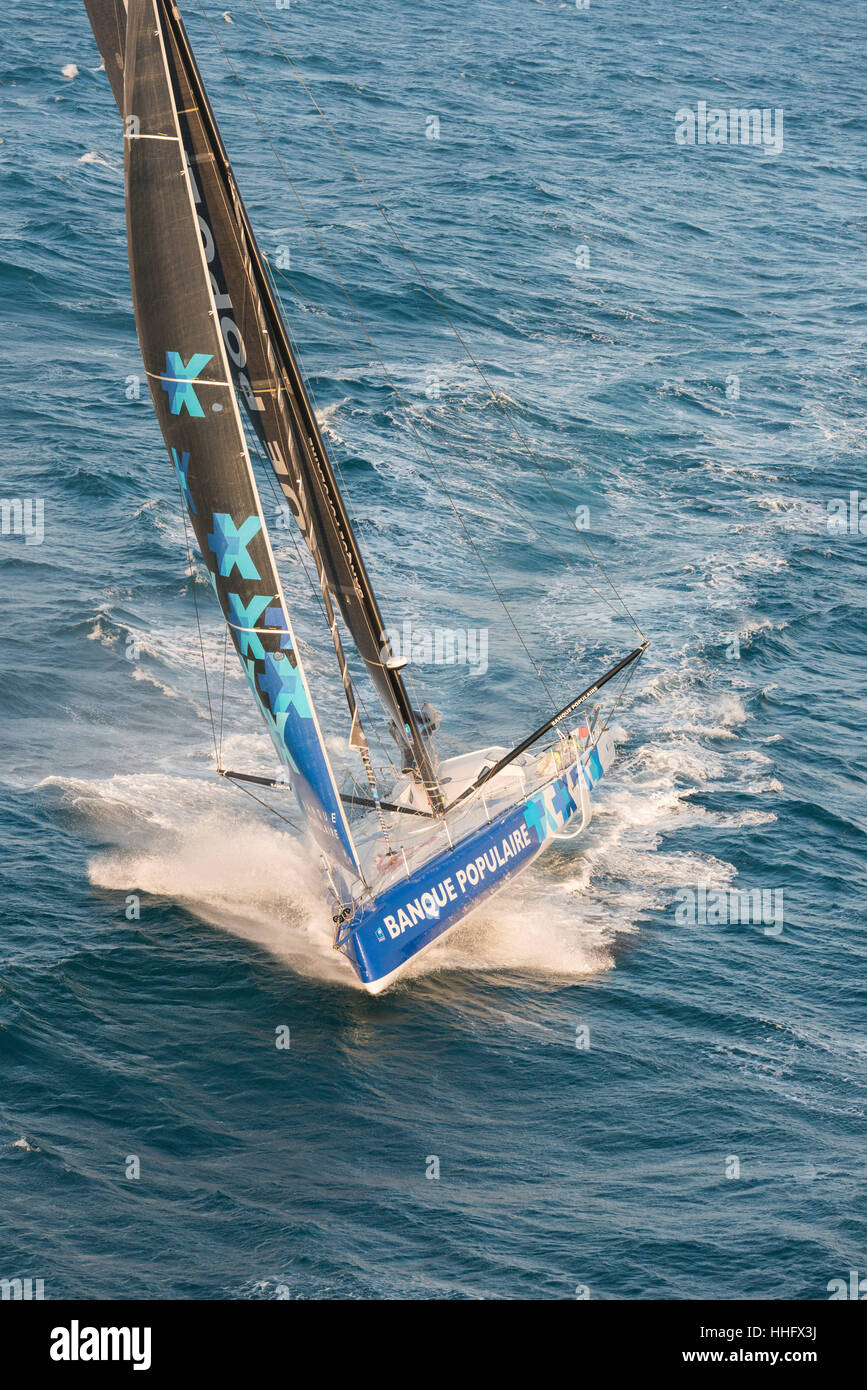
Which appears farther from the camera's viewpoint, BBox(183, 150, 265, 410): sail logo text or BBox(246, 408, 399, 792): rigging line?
BBox(246, 408, 399, 792): rigging line

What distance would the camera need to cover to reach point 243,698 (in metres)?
27.9

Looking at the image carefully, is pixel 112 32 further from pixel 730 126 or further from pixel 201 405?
pixel 730 126

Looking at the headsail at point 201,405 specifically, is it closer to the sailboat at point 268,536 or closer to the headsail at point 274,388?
the sailboat at point 268,536

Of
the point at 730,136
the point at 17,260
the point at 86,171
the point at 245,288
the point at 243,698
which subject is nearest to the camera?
the point at 245,288

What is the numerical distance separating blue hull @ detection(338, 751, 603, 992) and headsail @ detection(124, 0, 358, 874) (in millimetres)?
900

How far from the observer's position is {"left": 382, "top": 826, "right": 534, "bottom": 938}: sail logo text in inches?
768

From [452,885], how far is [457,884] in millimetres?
103

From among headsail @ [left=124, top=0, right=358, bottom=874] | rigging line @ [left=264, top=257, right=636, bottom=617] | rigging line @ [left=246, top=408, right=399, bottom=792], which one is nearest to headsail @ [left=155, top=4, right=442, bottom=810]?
headsail @ [left=124, top=0, right=358, bottom=874]

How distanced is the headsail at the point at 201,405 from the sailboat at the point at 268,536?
0.02 meters

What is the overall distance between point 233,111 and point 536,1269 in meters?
Result: 48.1

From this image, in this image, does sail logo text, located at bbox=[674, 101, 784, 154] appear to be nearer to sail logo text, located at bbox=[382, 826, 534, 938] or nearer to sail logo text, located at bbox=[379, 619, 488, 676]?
sail logo text, located at bbox=[379, 619, 488, 676]

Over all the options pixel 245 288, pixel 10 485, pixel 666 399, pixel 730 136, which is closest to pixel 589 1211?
pixel 245 288

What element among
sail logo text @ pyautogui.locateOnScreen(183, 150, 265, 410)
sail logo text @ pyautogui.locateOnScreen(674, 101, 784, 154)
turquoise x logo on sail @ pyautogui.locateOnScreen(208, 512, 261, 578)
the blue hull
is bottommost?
the blue hull
